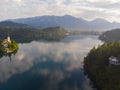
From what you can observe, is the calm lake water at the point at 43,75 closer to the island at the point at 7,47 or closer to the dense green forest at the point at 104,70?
the dense green forest at the point at 104,70

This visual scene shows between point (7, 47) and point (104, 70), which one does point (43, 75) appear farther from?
point (7, 47)

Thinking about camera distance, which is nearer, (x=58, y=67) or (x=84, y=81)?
(x=84, y=81)

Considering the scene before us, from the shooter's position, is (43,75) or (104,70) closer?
(104,70)

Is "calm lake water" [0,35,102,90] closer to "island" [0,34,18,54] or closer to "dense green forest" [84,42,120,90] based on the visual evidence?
"dense green forest" [84,42,120,90]

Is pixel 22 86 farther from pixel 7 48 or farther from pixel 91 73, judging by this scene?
pixel 7 48

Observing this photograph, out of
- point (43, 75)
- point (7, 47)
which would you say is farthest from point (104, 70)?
point (7, 47)

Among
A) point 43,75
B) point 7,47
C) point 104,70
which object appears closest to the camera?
point 104,70

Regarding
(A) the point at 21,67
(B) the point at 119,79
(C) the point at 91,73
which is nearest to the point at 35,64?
(A) the point at 21,67

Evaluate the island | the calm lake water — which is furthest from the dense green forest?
the island
